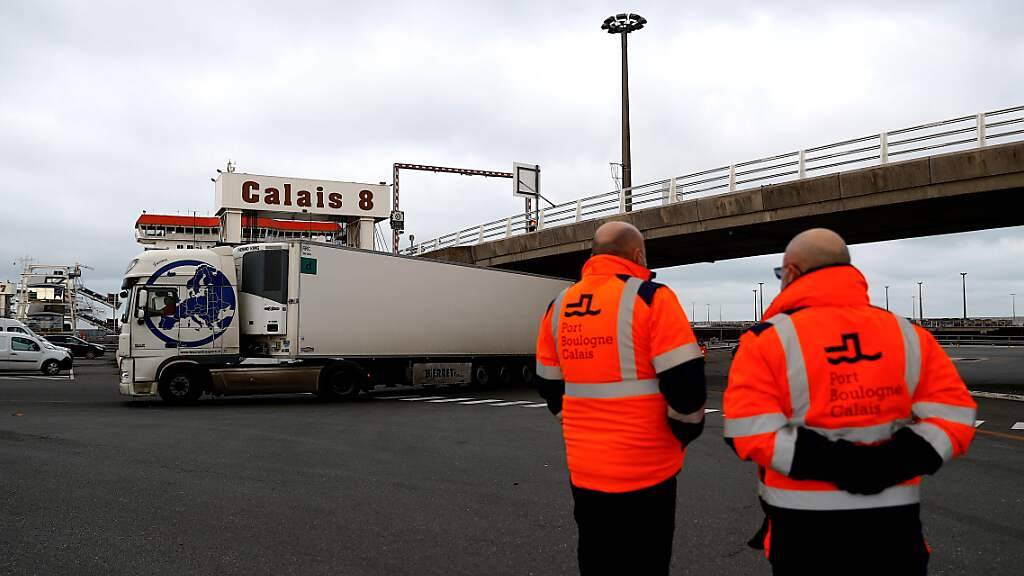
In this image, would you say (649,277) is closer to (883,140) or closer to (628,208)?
(883,140)

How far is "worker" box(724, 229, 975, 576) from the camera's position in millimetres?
2461

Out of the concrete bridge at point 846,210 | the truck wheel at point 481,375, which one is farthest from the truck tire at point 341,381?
the concrete bridge at point 846,210

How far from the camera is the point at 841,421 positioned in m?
2.52

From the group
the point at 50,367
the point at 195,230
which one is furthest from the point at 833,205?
the point at 195,230

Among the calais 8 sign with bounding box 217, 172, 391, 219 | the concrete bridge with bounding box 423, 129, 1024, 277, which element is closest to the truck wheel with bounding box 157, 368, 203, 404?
the concrete bridge with bounding box 423, 129, 1024, 277

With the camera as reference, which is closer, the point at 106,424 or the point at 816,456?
the point at 816,456

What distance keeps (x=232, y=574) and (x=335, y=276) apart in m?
12.3

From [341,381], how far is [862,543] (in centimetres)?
1559

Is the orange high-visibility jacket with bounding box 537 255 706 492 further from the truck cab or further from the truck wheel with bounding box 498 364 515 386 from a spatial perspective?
the truck wheel with bounding box 498 364 515 386

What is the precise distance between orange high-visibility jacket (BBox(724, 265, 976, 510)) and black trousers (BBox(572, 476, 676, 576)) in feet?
1.94

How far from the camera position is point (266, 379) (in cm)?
1603

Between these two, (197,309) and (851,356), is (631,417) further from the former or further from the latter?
(197,309)

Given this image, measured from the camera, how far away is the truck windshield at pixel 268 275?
1605 cm

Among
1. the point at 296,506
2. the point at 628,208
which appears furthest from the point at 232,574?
the point at 628,208
